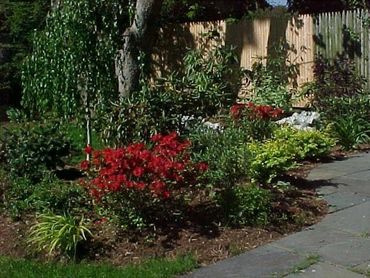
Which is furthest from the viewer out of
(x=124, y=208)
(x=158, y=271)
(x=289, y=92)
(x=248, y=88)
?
(x=248, y=88)

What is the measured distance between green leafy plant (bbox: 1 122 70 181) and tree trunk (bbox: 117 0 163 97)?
1148 mm

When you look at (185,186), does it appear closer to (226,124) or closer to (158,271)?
(158,271)

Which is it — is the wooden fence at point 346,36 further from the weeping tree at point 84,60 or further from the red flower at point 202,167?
the red flower at point 202,167

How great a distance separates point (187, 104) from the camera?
29.6ft

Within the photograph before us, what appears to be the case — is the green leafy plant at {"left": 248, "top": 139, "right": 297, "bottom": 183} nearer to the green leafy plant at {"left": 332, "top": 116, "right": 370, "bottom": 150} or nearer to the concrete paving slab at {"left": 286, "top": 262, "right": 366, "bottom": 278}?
the concrete paving slab at {"left": 286, "top": 262, "right": 366, "bottom": 278}

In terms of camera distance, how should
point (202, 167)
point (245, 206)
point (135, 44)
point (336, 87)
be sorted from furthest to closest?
point (336, 87) → point (135, 44) → point (202, 167) → point (245, 206)

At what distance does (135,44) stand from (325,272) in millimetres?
5037

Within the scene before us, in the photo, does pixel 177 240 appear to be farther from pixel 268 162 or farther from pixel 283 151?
pixel 283 151

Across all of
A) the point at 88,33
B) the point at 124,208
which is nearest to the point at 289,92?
the point at 88,33

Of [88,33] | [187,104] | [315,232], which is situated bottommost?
[315,232]

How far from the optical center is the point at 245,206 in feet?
21.7

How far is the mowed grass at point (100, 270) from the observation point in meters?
5.64

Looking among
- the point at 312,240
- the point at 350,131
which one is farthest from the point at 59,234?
the point at 350,131

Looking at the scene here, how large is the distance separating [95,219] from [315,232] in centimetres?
190
